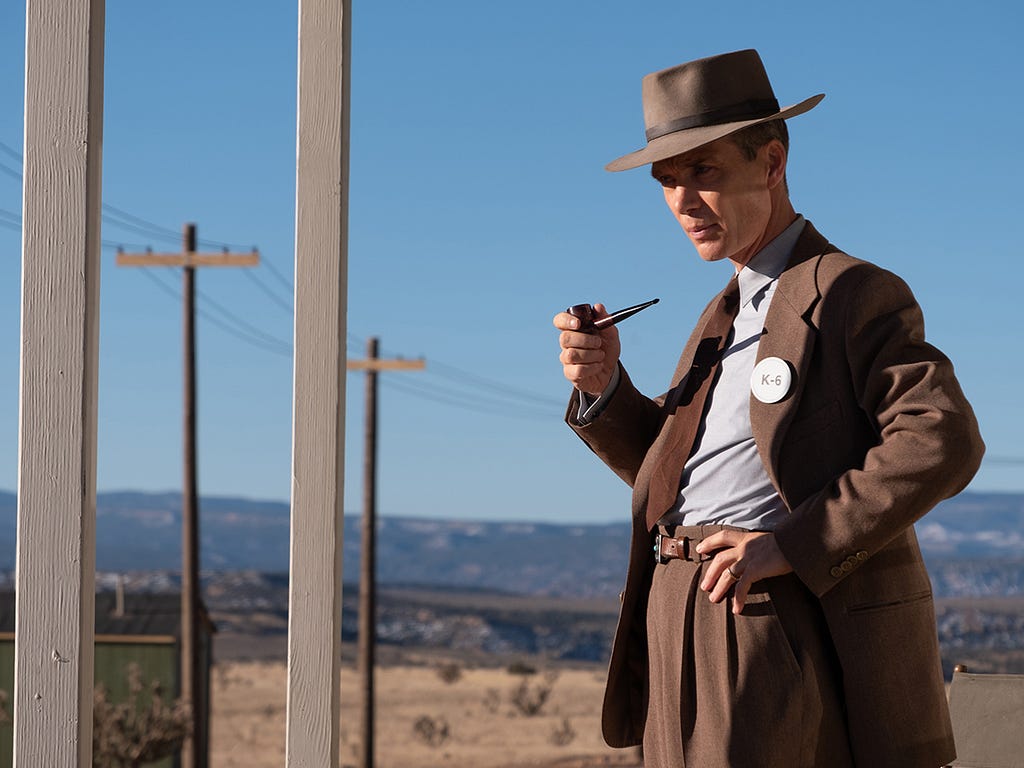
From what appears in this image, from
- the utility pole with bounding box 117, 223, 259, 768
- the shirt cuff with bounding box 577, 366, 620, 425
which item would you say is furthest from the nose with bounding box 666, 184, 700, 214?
the utility pole with bounding box 117, 223, 259, 768

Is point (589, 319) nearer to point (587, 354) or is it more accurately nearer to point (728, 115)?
point (587, 354)

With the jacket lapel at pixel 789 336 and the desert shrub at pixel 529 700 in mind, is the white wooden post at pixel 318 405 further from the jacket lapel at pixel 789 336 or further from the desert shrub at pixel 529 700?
the desert shrub at pixel 529 700

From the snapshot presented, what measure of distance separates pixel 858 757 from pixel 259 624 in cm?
6958

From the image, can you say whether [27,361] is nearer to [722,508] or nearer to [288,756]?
[288,756]

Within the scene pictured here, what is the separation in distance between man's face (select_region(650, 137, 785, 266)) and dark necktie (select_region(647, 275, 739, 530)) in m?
0.13

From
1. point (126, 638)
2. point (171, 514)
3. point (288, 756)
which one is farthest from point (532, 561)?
point (288, 756)

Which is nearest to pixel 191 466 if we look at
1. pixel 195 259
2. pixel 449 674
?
pixel 195 259

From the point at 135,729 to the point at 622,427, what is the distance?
53.6 feet

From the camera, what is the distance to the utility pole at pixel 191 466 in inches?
694

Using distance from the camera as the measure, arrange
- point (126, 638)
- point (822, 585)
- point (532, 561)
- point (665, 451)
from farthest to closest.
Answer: point (532, 561), point (126, 638), point (665, 451), point (822, 585)

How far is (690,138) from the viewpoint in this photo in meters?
2.55

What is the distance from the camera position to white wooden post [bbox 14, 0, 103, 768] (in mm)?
2740

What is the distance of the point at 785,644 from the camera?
7.92 feet

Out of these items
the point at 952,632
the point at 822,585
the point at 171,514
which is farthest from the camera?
the point at 171,514
